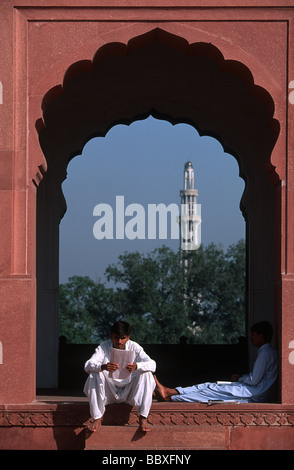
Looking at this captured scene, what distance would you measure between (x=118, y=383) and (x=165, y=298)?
4294cm

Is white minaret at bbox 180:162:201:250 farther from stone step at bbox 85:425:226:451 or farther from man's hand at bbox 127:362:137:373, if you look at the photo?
man's hand at bbox 127:362:137:373

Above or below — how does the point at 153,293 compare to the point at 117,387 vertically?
below

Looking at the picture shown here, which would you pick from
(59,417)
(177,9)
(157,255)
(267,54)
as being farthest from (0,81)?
(157,255)

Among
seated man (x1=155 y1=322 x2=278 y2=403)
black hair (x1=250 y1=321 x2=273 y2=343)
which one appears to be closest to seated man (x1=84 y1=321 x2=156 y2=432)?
seated man (x1=155 y1=322 x2=278 y2=403)

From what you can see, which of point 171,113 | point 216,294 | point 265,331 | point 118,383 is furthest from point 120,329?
point 216,294

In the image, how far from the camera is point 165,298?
164ft

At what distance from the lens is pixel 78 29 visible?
745 cm

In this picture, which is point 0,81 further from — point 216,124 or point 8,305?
point 216,124

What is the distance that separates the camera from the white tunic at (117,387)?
702 centimetres

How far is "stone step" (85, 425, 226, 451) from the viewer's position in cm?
702

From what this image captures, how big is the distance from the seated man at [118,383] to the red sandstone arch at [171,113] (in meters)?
2.68

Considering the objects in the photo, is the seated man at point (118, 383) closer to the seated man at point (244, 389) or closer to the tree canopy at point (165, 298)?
the seated man at point (244, 389)

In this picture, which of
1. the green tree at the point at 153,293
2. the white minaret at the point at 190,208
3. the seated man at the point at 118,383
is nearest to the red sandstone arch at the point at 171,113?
the seated man at the point at 118,383

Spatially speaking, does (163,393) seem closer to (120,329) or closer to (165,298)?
(120,329)
